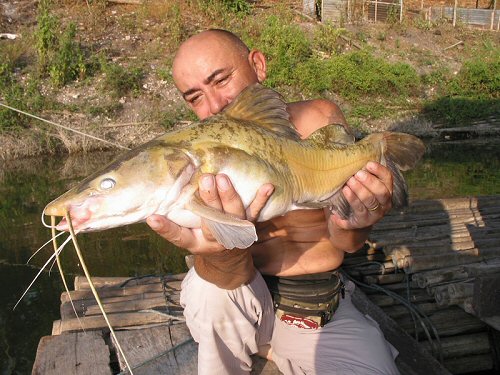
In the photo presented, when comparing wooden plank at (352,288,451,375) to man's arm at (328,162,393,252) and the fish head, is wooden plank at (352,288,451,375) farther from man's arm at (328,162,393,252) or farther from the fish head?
the fish head

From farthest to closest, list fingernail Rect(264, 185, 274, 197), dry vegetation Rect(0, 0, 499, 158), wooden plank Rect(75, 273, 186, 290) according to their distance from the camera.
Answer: dry vegetation Rect(0, 0, 499, 158)
wooden plank Rect(75, 273, 186, 290)
fingernail Rect(264, 185, 274, 197)

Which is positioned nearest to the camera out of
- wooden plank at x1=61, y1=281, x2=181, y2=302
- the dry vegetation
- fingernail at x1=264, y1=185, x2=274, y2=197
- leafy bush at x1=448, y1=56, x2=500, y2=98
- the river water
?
fingernail at x1=264, y1=185, x2=274, y2=197

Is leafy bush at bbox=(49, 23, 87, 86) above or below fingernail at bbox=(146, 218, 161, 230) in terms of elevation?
below

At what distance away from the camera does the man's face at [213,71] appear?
2938mm

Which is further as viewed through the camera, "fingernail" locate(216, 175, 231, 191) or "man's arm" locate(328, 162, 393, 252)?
"man's arm" locate(328, 162, 393, 252)

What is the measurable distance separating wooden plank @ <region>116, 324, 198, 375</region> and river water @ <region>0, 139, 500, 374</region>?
1463 millimetres

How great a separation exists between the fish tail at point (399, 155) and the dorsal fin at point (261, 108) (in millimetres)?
552

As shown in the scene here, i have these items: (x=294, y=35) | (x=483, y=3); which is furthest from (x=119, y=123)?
(x=483, y=3)

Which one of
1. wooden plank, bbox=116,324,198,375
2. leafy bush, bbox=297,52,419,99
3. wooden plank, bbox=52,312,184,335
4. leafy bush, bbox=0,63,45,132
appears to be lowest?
leafy bush, bbox=297,52,419,99

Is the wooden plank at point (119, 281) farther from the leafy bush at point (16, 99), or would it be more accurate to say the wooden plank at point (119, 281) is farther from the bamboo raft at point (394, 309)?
the leafy bush at point (16, 99)

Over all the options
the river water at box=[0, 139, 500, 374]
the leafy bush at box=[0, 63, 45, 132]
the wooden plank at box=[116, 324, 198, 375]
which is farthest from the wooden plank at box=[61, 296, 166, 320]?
the leafy bush at box=[0, 63, 45, 132]

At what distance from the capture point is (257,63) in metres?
3.19

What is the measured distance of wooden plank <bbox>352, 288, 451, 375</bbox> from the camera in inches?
123

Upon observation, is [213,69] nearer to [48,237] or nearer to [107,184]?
[107,184]
